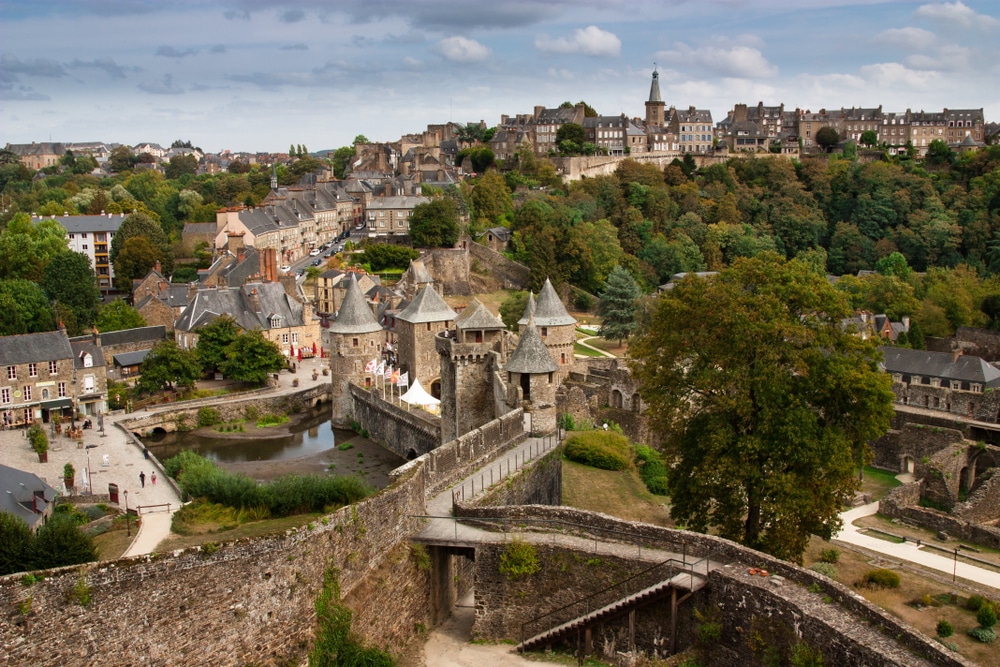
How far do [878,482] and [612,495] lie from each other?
1647cm

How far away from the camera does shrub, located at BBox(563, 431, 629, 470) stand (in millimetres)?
27500

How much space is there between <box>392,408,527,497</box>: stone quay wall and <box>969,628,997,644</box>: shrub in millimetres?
11176

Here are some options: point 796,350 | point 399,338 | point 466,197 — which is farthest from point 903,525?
point 466,197

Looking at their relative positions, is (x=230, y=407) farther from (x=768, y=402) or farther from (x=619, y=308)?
(x=768, y=402)

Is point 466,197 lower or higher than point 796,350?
higher

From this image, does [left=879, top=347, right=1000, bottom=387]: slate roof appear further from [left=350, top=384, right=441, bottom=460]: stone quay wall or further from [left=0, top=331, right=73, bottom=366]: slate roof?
[left=0, top=331, right=73, bottom=366]: slate roof

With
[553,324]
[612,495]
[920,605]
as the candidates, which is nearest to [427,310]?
[553,324]

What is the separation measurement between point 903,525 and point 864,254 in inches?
2343

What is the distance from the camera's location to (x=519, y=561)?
1725 centimetres

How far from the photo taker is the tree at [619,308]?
54438 millimetres

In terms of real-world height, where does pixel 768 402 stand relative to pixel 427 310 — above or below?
above

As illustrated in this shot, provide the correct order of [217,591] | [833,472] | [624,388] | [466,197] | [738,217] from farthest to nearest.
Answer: [738,217], [466,197], [624,388], [833,472], [217,591]

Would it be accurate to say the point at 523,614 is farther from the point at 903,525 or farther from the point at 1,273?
the point at 1,273

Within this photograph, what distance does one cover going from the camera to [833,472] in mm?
18828
